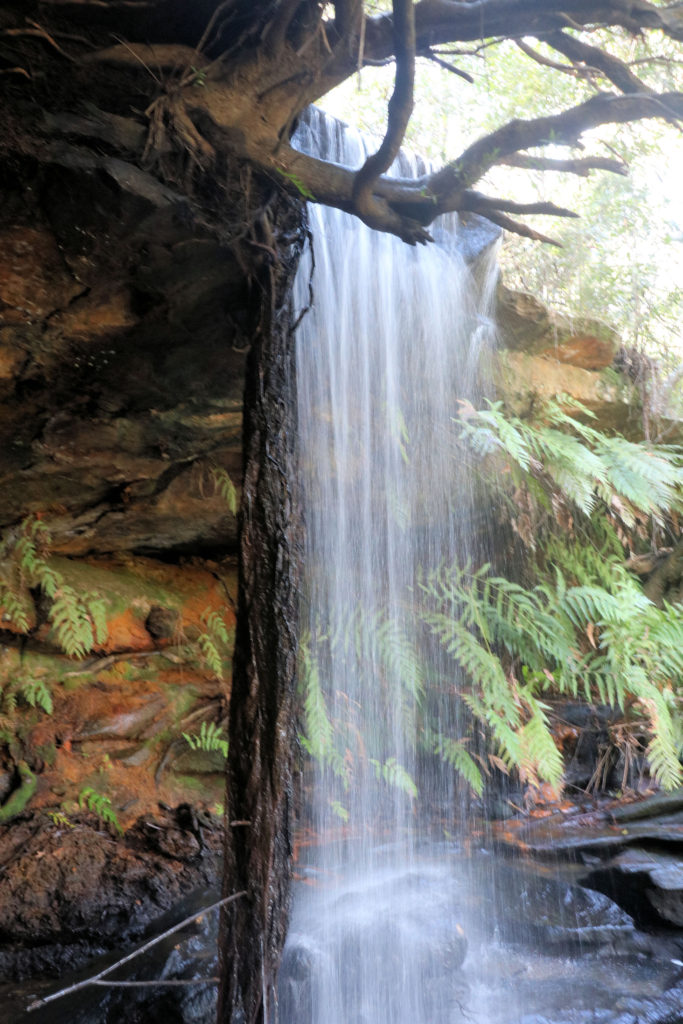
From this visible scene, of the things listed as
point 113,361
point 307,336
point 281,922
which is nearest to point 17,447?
point 113,361

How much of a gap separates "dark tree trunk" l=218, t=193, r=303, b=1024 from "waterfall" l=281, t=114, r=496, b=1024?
1428 millimetres

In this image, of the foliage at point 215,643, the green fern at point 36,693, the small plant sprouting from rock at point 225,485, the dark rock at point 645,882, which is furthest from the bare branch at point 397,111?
the dark rock at point 645,882

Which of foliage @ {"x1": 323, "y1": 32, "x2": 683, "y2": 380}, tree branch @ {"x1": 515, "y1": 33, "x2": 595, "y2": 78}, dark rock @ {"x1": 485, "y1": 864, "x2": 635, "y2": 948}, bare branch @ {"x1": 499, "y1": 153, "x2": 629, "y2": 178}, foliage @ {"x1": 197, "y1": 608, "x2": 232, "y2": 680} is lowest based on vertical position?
dark rock @ {"x1": 485, "y1": 864, "x2": 635, "y2": 948}

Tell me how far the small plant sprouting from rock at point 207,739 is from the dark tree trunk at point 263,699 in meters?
2.55

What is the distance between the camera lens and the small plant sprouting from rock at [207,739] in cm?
493

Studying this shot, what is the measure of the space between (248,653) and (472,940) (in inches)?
94.8

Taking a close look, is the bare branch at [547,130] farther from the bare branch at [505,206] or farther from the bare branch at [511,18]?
the bare branch at [511,18]

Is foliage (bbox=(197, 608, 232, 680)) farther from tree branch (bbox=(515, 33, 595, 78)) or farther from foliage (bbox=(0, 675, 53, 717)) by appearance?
tree branch (bbox=(515, 33, 595, 78))

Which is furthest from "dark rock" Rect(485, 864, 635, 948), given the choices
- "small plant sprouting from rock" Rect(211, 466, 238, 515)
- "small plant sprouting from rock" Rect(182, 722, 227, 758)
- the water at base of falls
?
"small plant sprouting from rock" Rect(211, 466, 238, 515)

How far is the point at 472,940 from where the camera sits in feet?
12.4

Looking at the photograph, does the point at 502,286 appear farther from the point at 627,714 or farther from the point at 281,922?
the point at 281,922

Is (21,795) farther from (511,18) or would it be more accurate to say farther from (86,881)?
(511,18)

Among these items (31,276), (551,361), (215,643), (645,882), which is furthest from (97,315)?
(645,882)

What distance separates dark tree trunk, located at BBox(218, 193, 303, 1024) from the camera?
2324 mm
